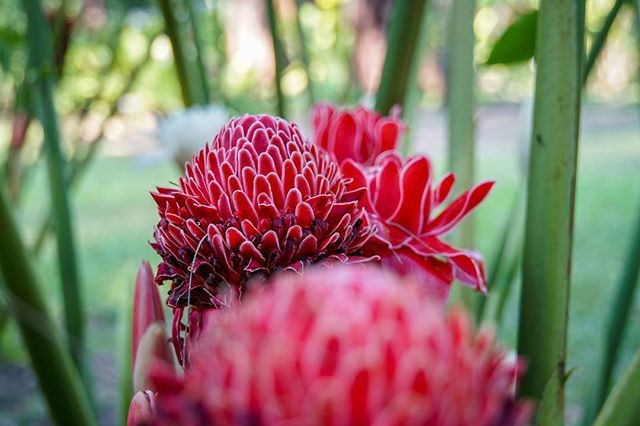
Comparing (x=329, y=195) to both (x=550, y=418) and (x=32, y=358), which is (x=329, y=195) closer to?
(x=550, y=418)

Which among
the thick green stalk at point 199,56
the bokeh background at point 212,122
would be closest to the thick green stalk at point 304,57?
the bokeh background at point 212,122

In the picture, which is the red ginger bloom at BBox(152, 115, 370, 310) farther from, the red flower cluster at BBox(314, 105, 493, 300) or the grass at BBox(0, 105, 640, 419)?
the grass at BBox(0, 105, 640, 419)

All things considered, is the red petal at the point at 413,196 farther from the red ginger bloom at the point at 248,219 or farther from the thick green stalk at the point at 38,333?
the thick green stalk at the point at 38,333

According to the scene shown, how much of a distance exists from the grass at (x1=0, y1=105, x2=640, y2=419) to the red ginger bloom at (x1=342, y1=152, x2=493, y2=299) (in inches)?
38.3

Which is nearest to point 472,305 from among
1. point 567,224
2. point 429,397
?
point 567,224

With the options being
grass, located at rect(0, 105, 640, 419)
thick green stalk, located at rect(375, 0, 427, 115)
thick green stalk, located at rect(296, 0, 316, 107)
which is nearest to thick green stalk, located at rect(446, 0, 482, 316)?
thick green stalk, located at rect(375, 0, 427, 115)

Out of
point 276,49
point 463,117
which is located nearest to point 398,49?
point 463,117

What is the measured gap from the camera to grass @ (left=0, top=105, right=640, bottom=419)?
5.39ft

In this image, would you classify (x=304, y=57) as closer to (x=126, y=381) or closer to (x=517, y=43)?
(x=517, y=43)

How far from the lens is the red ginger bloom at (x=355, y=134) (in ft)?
0.82

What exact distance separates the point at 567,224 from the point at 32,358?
23 cm

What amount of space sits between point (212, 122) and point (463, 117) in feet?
0.42

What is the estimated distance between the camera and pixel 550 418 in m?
0.21

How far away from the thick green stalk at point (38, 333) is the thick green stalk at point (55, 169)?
3 cm
